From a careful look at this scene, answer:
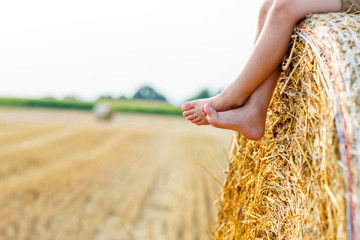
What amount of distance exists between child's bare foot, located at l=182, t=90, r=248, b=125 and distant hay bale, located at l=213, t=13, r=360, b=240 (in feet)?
0.49

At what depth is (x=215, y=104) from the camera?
1886mm

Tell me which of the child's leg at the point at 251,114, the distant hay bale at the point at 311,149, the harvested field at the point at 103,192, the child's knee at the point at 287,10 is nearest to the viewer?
the distant hay bale at the point at 311,149

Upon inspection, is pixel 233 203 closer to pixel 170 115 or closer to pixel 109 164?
pixel 109 164

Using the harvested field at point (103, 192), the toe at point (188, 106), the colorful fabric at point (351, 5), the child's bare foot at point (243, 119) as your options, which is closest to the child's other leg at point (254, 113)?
the child's bare foot at point (243, 119)

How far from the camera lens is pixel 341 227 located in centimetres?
114

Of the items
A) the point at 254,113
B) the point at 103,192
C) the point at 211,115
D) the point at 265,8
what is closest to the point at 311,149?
the point at 254,113

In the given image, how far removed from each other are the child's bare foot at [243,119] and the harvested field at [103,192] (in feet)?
5.11

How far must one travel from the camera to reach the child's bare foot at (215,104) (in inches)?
71.7

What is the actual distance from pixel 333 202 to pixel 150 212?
6.15 metres

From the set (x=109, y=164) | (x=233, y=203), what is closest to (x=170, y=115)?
(x=109, y=164)

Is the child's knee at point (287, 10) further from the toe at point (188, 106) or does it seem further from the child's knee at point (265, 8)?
the toe at point (188, 106)

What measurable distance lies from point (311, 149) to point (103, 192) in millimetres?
7022

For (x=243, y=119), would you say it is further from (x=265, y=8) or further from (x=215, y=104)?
(x=265, y=8)

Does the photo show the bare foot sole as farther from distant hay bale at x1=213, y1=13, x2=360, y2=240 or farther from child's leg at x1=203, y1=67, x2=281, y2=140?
distant hay bale at x1=213, y1=13, x2=360, y2=240
